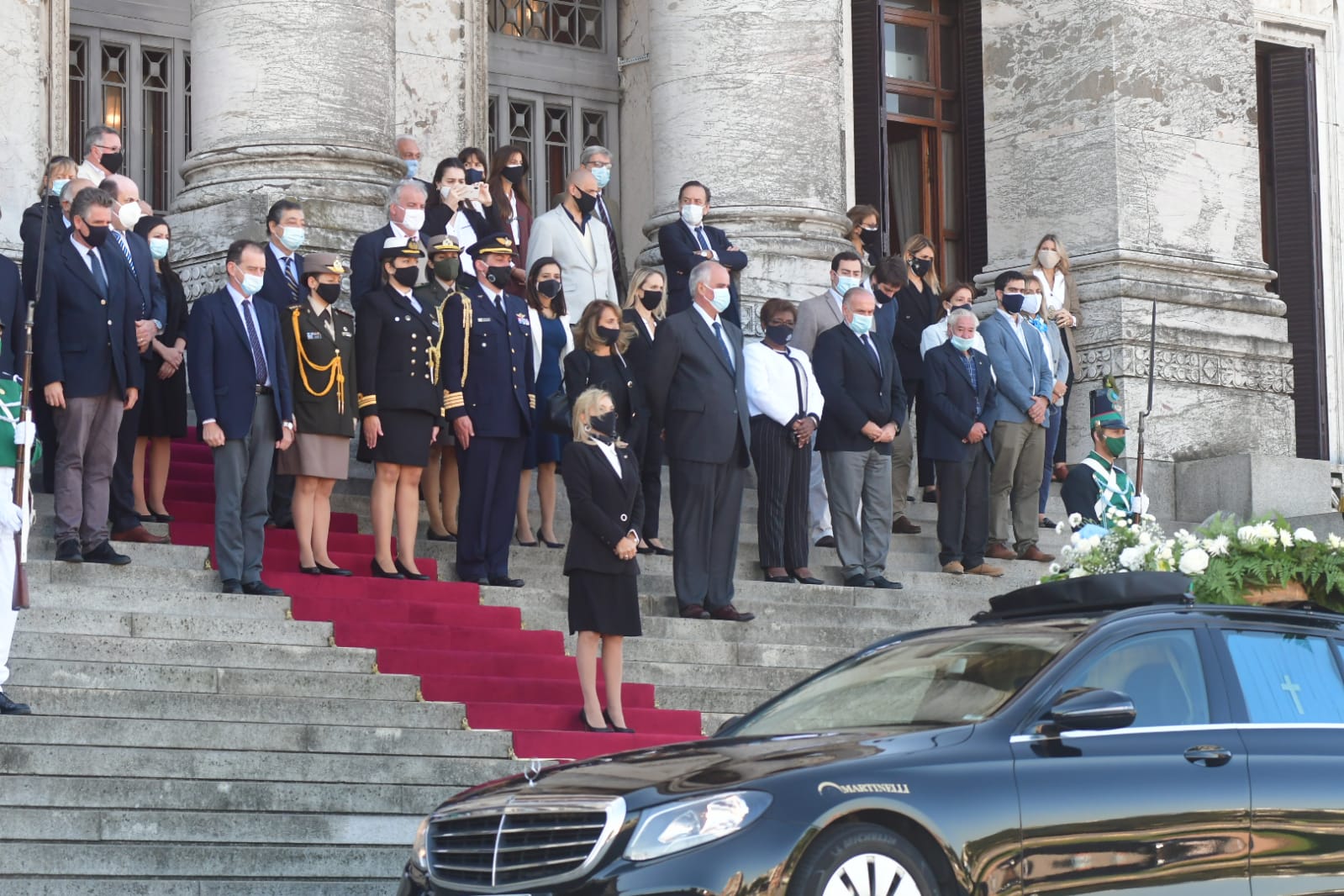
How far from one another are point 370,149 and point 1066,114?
25.2 ft

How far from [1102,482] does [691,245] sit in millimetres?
3408

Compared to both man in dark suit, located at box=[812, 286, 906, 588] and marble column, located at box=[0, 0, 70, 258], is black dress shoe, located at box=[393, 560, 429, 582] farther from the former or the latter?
marble column, located at box=[0, 0, 70, 258]

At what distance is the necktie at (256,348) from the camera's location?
13.3m

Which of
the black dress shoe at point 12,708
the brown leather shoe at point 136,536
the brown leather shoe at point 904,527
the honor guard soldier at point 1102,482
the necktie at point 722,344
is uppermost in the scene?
the necktie at point 722,344

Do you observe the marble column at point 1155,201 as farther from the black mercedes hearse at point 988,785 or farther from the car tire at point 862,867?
the car tire at point 862,867

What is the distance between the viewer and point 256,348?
13.3 m

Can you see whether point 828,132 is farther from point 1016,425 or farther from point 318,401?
point 318,401

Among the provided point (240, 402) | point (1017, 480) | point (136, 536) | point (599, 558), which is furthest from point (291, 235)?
point (1017, 480)

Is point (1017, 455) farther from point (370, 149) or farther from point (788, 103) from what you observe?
point (370, 149)

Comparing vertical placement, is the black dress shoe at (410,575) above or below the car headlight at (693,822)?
above

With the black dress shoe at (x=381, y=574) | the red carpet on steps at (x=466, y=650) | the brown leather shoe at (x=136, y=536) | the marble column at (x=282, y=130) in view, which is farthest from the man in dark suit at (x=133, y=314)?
the marble column at (x=282, y=130)

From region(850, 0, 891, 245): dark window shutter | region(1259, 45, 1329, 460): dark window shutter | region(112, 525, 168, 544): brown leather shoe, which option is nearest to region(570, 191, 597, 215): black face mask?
region(112, 525, 168, 544): brown leather shoe

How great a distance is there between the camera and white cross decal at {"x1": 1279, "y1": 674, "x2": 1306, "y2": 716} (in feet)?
28.5

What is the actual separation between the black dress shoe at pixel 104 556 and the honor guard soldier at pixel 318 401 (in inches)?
45.2
